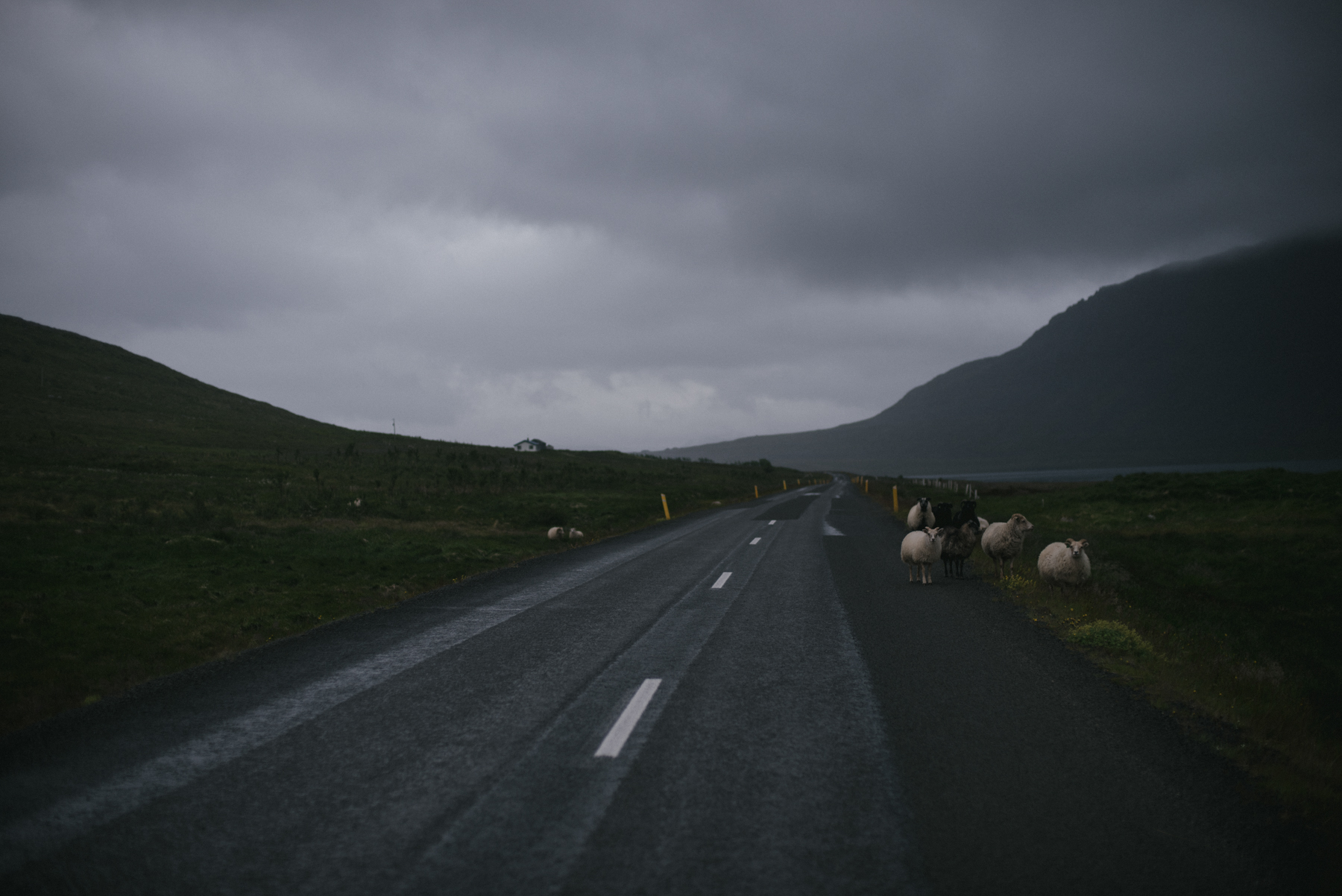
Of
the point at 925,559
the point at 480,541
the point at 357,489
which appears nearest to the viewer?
the point at 925,559

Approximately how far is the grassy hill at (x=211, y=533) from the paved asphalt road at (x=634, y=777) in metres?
2.05

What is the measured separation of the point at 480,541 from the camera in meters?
19.8

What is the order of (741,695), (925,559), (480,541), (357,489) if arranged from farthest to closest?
(357,489), (480,541), (925,559), (741,695)

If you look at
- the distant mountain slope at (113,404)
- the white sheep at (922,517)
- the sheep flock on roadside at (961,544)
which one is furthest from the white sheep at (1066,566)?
the distant mountain slope at (113,404)

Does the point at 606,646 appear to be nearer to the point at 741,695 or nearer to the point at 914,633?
the point at 741,695

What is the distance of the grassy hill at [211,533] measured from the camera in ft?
28.2

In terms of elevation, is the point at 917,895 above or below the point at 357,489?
below

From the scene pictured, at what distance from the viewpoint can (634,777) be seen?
14.9ft

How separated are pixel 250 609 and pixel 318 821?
8058 mm

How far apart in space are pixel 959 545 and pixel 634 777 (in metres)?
11.2

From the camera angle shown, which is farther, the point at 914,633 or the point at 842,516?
the point at 842,516

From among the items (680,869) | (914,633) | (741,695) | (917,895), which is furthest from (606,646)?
(917,895)

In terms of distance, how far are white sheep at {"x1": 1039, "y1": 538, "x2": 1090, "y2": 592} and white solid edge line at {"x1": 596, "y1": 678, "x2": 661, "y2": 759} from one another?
8.15m

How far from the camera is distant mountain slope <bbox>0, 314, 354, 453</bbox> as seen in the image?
4991 centimetres
